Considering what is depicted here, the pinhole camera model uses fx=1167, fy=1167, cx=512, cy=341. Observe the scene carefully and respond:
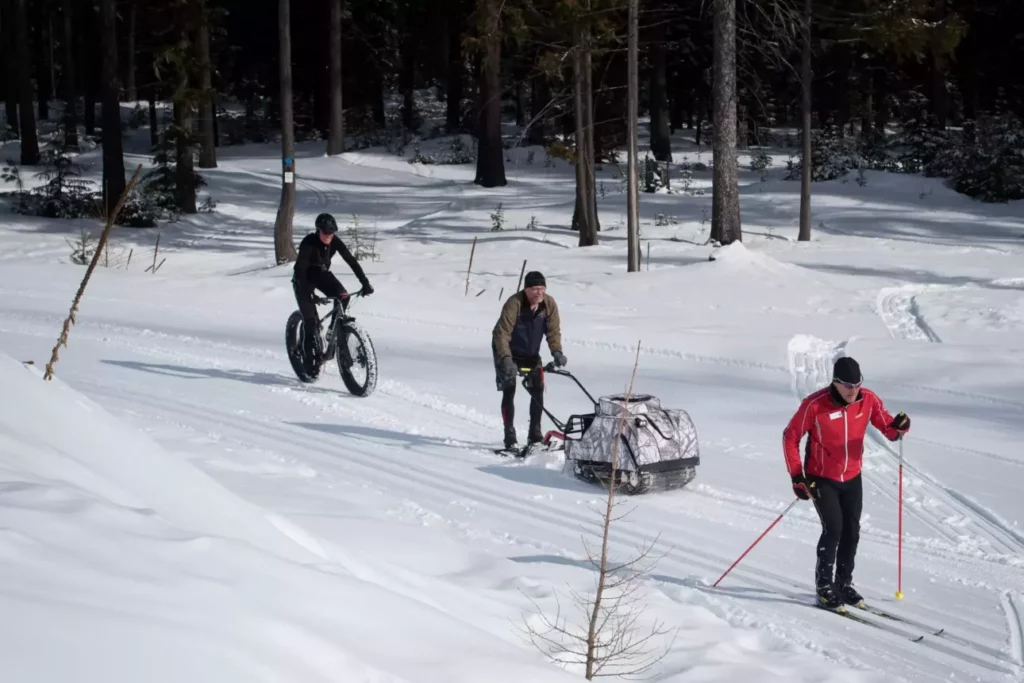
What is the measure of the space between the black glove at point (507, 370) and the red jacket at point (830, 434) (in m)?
3.13

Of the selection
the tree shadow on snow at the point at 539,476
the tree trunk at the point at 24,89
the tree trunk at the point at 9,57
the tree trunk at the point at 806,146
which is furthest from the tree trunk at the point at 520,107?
the tree shadow on snow at the point at 539,476

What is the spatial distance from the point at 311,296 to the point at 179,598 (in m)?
8.82

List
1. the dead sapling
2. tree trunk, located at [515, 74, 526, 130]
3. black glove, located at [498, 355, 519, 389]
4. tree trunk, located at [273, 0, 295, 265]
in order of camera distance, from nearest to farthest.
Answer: the dead sapling → black glove, located at [498, 355, 519, 389] → tree trunk, located at [273, 0, 295, 265] → tree trunk, located at [515, 74, 526, 130]

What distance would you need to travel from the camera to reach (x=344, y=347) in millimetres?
12641

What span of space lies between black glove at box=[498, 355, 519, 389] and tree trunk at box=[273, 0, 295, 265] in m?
13.8

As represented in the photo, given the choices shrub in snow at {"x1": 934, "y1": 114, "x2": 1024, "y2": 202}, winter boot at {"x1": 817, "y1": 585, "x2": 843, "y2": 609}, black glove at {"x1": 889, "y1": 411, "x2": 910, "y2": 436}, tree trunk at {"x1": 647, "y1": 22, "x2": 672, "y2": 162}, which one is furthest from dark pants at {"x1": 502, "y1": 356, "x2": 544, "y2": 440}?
tree trunk at {"x1": 647, "y1": 22, "x2": 672, "y2": 162}

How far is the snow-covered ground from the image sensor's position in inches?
169

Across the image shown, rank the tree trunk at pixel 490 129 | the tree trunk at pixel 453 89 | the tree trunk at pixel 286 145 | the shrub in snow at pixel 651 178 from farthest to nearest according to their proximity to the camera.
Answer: the tree trunk at pixel 453 89
the tree trunk at pixel 490 129
the shrub in snow at pixel 651 178
the tree trunk at pixel 286 145

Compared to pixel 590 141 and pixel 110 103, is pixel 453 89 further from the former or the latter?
pixel 590 141

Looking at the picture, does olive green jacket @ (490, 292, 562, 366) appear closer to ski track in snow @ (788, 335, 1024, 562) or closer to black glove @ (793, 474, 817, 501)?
ski track in snow @ (788, 335, 1024, 562)

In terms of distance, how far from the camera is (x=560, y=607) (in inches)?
268

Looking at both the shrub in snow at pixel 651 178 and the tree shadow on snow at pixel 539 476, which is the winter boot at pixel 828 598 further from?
the shrub in snow at pixel 651 178

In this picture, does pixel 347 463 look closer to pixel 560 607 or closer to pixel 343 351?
pixel 343 351

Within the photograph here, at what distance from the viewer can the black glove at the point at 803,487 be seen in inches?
285
